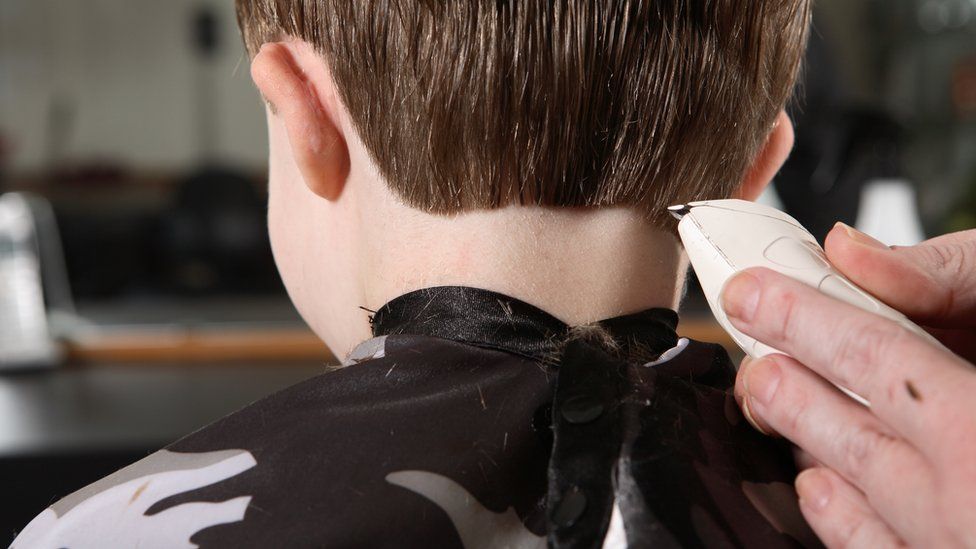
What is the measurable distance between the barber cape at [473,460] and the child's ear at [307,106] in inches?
4.1

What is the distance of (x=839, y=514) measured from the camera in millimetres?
354

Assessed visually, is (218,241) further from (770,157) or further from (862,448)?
(862,448)

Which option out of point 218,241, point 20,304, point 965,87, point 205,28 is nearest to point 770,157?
point 20,304

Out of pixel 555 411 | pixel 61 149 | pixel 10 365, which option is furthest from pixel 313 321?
pixel 61 149

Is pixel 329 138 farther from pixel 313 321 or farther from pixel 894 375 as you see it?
pixel 894 375

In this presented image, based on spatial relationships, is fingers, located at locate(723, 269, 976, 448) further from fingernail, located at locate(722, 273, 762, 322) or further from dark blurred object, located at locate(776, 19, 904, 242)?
dark blurred object, located at locate(776, 19, 904, 242)

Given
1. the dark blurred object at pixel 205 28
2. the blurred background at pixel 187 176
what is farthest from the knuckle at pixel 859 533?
the dark blurred object at pixel 205 28

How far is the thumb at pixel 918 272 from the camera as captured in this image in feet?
1.27

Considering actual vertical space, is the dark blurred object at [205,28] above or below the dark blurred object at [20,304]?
→ above

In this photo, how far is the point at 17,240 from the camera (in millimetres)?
1528

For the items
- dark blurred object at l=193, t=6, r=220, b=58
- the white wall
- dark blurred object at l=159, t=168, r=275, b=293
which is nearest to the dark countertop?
dark blurred object at l=159, t=168, r=275, b=293

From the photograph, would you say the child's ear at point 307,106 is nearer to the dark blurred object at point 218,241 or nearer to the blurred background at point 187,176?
the blurred background at point 187,176

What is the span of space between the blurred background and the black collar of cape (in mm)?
975

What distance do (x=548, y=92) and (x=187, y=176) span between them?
237cm
